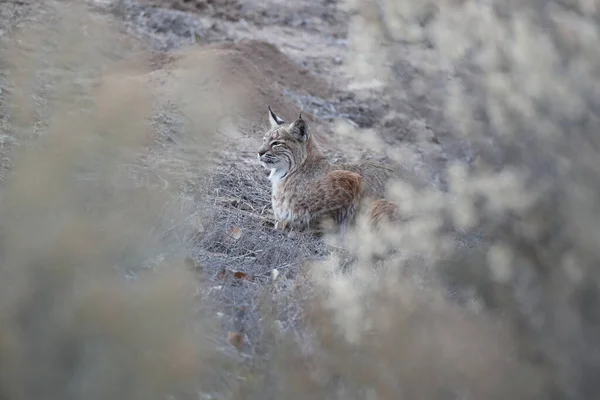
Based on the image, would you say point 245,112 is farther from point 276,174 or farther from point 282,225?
point 282,225

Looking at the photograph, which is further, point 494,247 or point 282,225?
point 282,225

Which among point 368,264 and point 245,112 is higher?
point 368,264

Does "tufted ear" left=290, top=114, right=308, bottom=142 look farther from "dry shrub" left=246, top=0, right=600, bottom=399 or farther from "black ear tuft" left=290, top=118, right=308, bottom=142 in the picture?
"dry shrub" left=246, top=0, right=600, bottom=399

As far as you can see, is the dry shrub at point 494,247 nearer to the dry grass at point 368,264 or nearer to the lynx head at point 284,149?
the dry grass at point 368,264

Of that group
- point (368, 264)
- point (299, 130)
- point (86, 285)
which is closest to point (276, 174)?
point (299, 130)

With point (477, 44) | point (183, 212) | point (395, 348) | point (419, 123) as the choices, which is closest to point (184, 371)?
point (395, 348)

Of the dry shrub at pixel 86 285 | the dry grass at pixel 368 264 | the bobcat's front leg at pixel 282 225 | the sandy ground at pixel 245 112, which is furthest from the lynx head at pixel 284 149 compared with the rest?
the dry shrub at pixel 86 285

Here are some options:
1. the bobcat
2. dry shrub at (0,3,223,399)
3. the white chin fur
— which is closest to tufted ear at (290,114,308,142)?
the bobcat

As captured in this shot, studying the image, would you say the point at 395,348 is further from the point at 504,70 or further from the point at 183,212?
the point at 183,212
